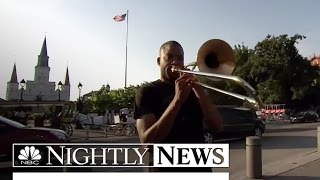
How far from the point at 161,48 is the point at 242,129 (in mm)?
13930

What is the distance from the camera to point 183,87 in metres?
2.33

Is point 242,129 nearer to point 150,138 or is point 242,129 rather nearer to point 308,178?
point 308,178

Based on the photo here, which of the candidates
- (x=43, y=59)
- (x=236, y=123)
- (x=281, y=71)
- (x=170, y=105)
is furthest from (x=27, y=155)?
(x=43, y=59)

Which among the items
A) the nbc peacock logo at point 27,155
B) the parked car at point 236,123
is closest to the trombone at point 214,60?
the nbc peacock logo at point 27,155

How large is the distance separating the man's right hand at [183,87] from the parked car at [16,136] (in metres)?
7.76

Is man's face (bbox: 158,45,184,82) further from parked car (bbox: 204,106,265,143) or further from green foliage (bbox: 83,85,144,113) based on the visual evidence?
green foliage (bbox: 83,85,144,113)

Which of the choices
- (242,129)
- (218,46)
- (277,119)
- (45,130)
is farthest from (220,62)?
(277,119)

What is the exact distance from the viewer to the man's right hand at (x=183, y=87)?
7.59 ft

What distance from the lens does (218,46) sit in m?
2.65

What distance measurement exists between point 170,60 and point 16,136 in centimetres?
781

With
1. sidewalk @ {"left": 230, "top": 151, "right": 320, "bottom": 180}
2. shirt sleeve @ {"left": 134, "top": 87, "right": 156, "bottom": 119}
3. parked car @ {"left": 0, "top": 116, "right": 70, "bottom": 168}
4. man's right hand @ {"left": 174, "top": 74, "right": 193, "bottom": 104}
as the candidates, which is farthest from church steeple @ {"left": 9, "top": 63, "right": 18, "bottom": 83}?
man's right hand @ {"left": 174, "top": 74, "right": 193, "bottom": 104}

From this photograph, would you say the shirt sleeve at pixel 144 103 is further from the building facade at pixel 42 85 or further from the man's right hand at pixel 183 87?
the building facade at pixel 42 85

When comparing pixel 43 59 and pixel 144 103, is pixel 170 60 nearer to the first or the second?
pixel 144 103

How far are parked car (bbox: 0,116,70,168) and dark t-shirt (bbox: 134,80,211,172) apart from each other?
24.6 ft
